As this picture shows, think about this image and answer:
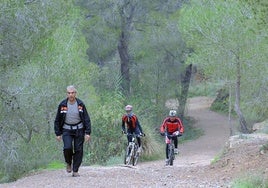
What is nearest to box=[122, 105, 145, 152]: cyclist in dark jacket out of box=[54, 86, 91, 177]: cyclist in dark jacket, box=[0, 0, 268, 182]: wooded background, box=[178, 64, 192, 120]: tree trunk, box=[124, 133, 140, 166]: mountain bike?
box=[124, 133, 140, 166]: mountain bike

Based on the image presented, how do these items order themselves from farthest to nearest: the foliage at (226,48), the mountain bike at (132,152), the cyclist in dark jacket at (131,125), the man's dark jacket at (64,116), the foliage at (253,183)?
the foliage at (226,48), the mountain bike at (132,152), the cyclist in dark jacket at (131,125), the man's dark jacket at (64,116), the foliage at (253,183)

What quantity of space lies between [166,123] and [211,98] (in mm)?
36914

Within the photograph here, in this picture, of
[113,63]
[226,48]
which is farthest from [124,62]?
[226,48]

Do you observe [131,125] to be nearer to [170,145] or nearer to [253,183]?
[170,145]

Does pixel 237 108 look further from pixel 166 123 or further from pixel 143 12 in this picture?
pixel 143 12

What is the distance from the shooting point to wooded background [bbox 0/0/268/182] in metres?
16.0

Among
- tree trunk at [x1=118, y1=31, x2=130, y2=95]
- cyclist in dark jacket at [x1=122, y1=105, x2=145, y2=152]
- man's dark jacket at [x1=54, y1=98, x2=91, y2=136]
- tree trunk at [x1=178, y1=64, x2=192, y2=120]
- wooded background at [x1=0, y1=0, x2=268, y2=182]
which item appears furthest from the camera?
tree trunk at [x1=178, y1=64, x2=192, y2=120]

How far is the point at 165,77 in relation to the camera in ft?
124

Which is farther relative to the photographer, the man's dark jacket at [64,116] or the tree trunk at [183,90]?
the tree trunk at [183,90]

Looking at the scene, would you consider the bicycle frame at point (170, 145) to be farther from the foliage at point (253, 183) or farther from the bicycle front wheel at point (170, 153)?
the foliage at point (253, 183)

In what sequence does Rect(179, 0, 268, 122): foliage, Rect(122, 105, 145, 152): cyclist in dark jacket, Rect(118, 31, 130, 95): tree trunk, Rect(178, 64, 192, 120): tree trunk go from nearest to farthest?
1. Rect(122, 105, 145, 152): cyclist in dark jacket
2. Rect(179, 0, 268, 122): foliage
3. Rect(118, 31, 130, 95): tree trunk
4. Rect(178, 64, 192, 120): tree trunk

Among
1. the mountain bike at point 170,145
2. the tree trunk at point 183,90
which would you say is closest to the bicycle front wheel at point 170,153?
the mountain bike at point 170,145

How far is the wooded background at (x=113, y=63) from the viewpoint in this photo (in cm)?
1598

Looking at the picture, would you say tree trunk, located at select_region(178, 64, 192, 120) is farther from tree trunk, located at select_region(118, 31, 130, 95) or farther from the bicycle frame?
the bicycle frame
